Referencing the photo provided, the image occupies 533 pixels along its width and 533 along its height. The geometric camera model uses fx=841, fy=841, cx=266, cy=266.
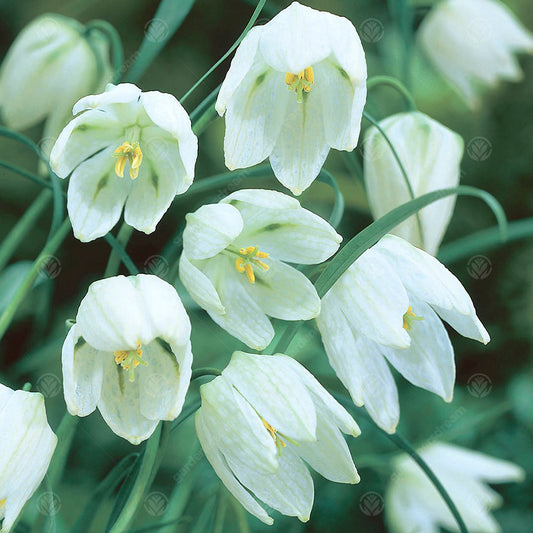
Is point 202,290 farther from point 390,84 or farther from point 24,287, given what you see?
point 390,84

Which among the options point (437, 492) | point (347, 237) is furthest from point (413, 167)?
point (347, 237)

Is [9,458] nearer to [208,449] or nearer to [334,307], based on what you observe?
[208,449]

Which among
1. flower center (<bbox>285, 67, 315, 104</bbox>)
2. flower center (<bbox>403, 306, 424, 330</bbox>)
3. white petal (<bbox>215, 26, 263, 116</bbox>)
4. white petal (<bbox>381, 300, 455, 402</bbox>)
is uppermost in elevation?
white petal (<bbox>215, 26, 263, 116</bbox>)

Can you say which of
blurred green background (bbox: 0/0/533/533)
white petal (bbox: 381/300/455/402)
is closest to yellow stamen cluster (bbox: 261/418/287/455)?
white petal (bbox: 381/300/455/402)

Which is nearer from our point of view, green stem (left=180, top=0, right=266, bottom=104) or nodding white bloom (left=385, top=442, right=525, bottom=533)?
green stem (left=180, top=0, right=266, bottom=104)

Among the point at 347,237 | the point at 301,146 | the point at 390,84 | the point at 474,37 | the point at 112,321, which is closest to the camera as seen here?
the point at 112,321

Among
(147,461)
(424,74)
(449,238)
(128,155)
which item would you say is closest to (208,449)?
(147,461)

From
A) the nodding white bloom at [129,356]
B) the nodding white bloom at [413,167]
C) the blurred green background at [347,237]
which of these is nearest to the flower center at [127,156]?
the nodding white bloom at [129,356]

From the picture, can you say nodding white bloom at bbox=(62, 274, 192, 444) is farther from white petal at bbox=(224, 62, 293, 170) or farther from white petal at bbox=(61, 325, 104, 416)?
white petal at bbox=(224, 62, 293, 170)
